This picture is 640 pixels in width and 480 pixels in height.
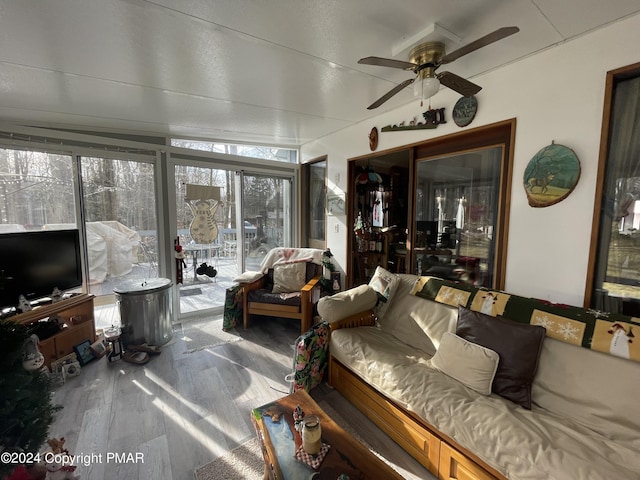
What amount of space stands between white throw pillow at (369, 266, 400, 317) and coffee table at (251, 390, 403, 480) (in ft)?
3.76

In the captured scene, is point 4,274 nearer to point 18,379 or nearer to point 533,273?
point 18,379

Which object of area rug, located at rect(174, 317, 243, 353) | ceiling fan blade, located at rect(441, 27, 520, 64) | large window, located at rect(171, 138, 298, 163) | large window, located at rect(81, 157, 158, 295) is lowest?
area rug, located at rect(174, 317, 243, 353)

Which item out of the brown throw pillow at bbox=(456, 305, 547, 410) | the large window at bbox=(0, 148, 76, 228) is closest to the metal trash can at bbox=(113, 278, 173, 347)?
the large window at bbox=(0, 148, 76, 228)

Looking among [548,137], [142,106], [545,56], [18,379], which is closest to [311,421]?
[18,379]

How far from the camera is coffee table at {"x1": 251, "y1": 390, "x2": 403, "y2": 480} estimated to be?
1075 millimetres

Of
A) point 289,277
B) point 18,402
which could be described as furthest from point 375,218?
point 18,402

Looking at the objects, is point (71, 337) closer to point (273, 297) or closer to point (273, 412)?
point (273, 297)

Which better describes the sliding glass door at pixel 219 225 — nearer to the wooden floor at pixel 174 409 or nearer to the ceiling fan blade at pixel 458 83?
the wooden floor at pixel 174 409

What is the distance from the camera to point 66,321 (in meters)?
2.45

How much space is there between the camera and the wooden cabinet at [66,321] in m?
2.21

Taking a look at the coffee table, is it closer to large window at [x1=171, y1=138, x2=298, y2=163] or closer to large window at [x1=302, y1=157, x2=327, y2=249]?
large window at [x1=302, y1=157, x2=327, y2=249]

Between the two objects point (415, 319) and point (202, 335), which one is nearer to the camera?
point (415, 319)

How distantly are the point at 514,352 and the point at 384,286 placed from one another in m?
1.09

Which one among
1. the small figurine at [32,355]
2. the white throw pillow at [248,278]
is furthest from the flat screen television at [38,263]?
the white throw pillow at [248,278]
